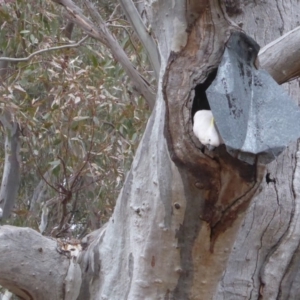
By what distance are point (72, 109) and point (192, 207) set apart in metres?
2.34

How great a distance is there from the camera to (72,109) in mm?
3375

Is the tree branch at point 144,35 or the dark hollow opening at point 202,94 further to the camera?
the tree branch at point 144,35

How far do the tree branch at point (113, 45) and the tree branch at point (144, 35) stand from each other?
143 mm

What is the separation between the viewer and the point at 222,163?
0.97 metres

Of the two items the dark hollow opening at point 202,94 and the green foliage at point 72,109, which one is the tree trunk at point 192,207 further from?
the green foliage at point 72,109

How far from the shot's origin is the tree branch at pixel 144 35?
2234 mm

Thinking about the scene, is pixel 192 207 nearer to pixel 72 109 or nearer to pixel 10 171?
Result: pixel 72 109

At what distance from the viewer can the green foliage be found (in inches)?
134

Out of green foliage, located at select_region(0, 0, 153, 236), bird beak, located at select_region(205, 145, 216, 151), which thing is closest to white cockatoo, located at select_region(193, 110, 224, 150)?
bird beak, located at select_region(205, 145, 216, 151)

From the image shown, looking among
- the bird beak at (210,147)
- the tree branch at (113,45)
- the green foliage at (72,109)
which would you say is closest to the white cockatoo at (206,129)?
the bird beak at (210,147)

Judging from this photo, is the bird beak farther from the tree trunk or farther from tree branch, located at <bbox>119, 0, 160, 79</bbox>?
tree branch, located at <bbox>119, 0, 160, 79</bbox>

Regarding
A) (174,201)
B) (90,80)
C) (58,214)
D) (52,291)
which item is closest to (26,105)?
(90,80)

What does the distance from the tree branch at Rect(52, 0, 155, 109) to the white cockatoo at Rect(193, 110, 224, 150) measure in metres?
1.32

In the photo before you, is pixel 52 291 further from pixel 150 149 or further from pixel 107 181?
pixel 107 181
